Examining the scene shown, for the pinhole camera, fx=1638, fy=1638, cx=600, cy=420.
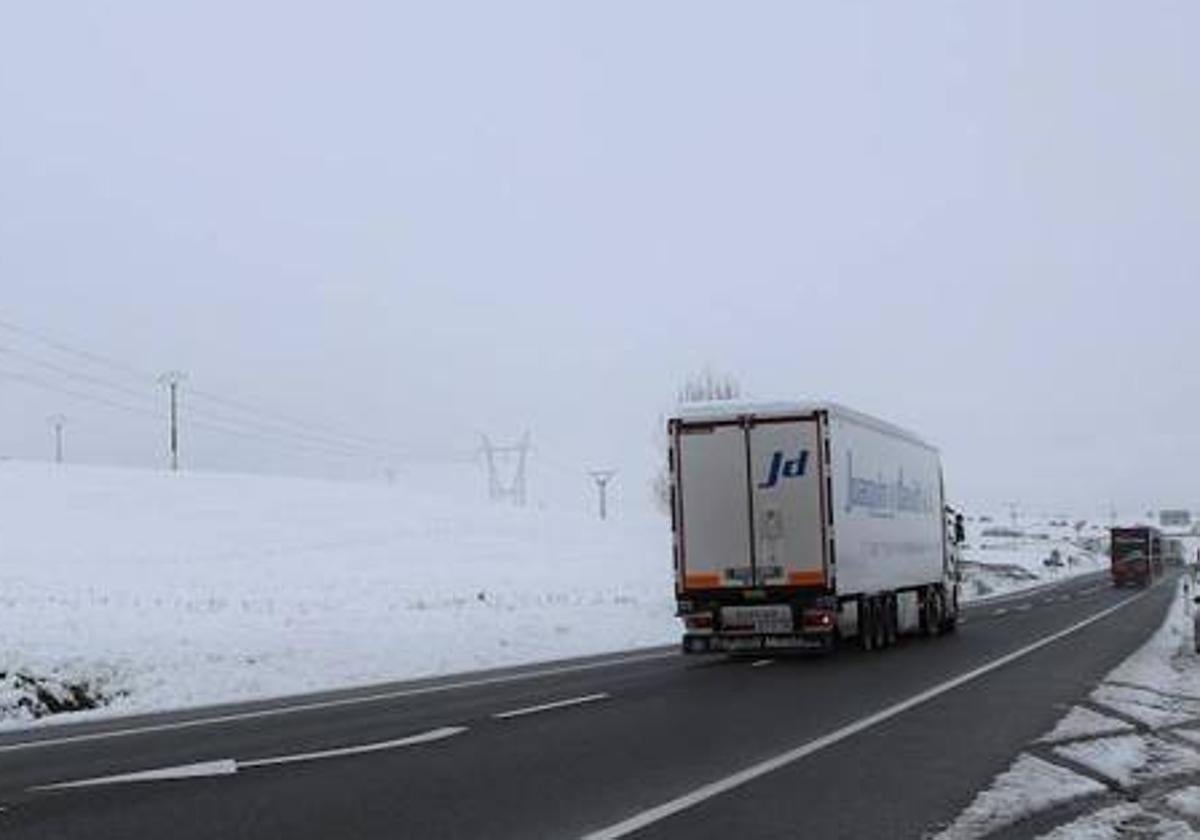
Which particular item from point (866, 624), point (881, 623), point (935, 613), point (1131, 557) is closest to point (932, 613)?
point (935, 613)

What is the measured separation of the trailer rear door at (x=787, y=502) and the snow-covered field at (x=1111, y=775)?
6094 millimetres

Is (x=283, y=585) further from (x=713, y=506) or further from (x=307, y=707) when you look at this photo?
(x=307, y=707)

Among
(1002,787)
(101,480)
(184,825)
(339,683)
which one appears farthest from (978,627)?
(101,480)

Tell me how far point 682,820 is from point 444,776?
7.95ft

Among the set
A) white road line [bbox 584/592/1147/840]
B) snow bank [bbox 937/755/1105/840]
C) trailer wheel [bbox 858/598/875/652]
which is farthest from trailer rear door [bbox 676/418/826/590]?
snow bank [bbox 937/755/1105/840]

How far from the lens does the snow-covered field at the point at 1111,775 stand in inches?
380

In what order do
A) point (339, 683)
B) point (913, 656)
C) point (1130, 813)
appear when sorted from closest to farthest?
point (1130, 813), point (339, 683), point (913, 656)

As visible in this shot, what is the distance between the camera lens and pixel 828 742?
1369cm

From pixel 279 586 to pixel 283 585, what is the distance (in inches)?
20.9

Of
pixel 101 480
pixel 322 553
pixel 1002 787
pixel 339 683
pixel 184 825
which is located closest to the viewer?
pixel 184 825

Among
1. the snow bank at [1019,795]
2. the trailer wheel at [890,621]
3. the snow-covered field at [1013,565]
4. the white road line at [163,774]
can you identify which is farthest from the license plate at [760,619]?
the snow-covered field at [1013,565]

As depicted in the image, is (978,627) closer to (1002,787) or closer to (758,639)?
(758,639)

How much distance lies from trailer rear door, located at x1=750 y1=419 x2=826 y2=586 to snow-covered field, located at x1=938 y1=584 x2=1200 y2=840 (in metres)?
6.09

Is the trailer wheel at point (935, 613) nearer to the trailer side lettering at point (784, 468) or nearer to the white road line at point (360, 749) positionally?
the trailer side lettering at point (784, 468)
